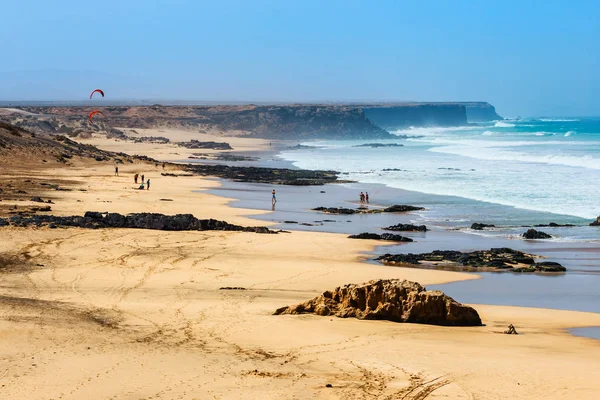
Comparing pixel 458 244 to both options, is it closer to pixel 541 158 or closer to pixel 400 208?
pixel 400 208

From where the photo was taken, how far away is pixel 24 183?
30.5 meters

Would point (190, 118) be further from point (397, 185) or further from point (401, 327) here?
point (401, 327)

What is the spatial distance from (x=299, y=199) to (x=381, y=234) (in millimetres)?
10722

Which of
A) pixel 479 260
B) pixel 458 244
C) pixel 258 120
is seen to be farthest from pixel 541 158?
pixel 258 120

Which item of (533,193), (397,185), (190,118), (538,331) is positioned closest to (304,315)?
(538,331)

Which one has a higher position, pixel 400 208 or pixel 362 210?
pixel 400 208

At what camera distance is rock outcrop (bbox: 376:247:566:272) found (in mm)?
18078

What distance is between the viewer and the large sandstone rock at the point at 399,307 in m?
11.7

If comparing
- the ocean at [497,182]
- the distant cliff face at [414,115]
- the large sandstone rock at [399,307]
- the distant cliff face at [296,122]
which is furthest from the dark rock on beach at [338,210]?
the distant cliff face at [414,115]

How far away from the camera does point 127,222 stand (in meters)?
21.2

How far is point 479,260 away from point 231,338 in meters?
9.75

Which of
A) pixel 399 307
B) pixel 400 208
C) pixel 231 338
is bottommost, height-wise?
pixel 400 208

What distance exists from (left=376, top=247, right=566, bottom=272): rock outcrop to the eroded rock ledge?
497 cm

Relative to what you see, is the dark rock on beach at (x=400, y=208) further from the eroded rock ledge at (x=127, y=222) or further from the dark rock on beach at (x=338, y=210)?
the eroded rock ledge at (x=127, y=222)
